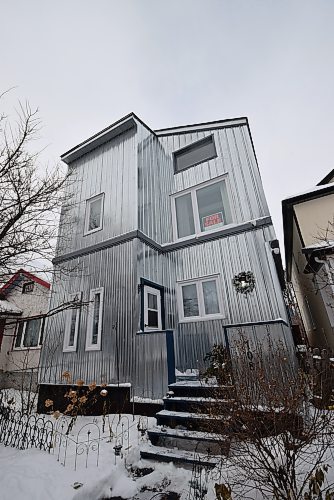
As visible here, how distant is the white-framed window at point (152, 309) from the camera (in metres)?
7.22

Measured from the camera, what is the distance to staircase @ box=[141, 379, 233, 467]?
10.4ft

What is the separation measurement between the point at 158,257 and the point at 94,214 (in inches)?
140

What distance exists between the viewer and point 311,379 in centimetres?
344

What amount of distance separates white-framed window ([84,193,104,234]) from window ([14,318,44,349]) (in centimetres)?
544

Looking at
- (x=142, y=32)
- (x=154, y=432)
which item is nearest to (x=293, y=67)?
(x=142, y=32)

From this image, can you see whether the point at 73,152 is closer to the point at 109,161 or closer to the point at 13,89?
the point at 109,161

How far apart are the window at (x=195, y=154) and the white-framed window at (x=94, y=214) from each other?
12.3 feet

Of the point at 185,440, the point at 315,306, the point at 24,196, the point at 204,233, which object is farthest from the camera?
the point at 315,306

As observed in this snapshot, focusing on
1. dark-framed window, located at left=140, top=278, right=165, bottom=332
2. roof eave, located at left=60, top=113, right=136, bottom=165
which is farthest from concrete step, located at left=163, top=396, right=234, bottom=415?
roof eave, located at left=60, top=113, right=136, bottom=165

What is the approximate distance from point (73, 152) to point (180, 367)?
418 inches

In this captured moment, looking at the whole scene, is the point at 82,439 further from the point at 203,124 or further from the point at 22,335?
the point at 203,124

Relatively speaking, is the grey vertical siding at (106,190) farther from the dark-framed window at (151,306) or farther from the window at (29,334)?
the window at (29,334)

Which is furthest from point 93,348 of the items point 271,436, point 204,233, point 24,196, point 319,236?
point 319,236

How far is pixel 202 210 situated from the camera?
9359 mm
